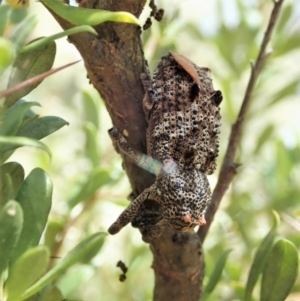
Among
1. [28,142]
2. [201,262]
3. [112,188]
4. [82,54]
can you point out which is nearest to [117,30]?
[82,54]

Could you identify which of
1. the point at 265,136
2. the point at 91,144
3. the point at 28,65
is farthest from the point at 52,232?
the point at 265,136

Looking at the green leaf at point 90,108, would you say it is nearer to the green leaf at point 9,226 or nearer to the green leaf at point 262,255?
the green leaf at point 262,255

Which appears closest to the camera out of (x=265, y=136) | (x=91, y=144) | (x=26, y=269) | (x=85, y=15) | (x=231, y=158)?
(x=26, y=269)

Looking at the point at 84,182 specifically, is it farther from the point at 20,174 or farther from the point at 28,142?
the point at 28,142

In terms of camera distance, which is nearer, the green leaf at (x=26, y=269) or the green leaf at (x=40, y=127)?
the green leaf at (x=26, y=269)

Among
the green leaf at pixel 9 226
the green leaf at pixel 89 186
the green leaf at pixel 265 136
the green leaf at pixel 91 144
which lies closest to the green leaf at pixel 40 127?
the green leaf at pixel 9 226

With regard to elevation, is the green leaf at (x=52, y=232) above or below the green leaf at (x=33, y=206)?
below

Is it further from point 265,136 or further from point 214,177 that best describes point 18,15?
point 214,177
